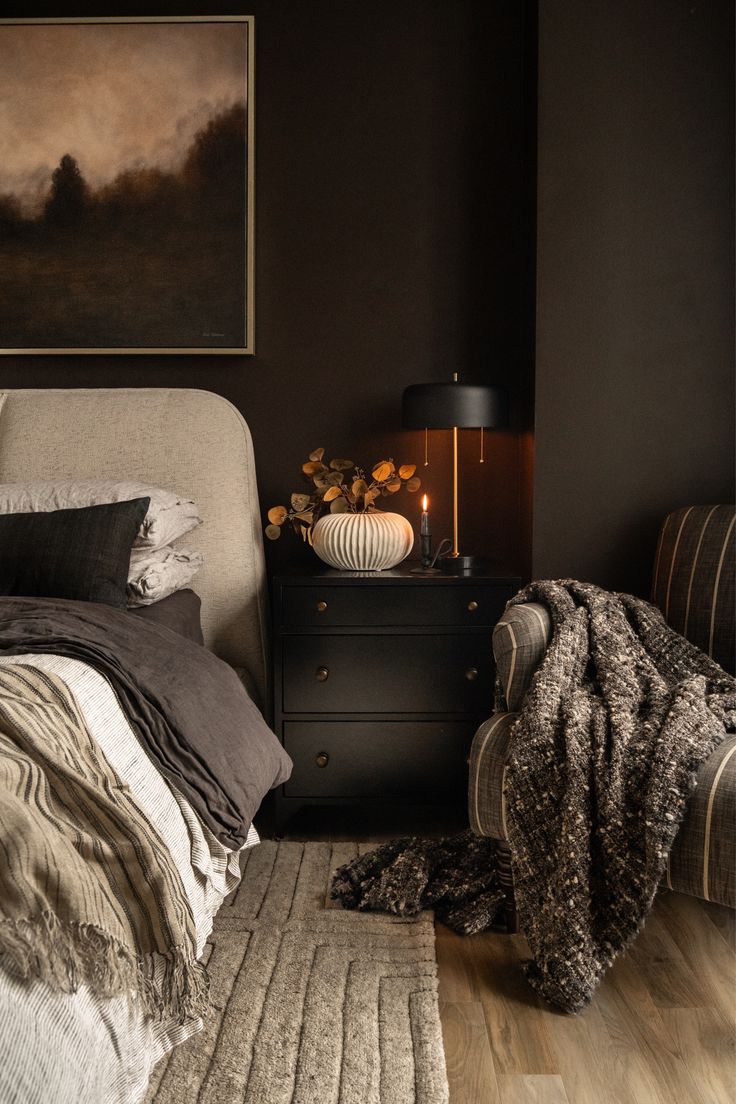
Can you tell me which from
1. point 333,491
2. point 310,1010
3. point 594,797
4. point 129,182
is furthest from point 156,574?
point 129,182

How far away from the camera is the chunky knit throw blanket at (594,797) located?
1.68m

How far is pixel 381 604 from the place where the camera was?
8.69ft

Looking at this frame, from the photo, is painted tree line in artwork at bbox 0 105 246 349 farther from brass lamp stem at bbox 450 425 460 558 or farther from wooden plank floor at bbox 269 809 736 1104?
wooden plank floor at bbox 269 809 736 1104

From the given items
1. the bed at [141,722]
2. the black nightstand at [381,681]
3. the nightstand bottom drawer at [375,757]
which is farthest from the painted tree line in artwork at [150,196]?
the nightstand bottom drawer at [375,757]

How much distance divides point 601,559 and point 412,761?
2.79ft

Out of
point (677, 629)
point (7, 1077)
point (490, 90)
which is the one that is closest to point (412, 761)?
point (677, 629)

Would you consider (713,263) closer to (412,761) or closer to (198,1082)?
(412,761)

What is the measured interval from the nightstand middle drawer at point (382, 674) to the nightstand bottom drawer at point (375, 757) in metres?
0.05

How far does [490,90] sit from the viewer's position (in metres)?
3.06

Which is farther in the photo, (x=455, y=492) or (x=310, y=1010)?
(x=455, y=492)

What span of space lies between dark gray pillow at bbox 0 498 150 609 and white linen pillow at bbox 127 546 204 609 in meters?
0.08

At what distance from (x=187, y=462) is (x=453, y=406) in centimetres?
86

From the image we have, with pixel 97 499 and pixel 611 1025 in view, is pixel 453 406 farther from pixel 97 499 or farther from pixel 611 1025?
pixel 611 1025

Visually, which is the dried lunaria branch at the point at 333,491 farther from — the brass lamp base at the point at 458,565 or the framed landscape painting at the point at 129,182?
the framed landscape painting at the point at 129,182
